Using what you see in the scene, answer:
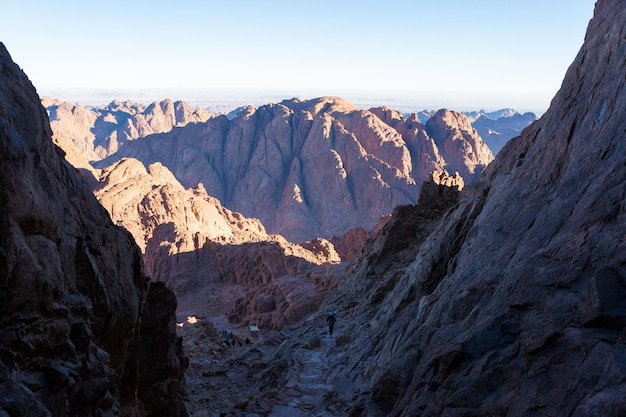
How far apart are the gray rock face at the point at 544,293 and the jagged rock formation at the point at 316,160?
121m


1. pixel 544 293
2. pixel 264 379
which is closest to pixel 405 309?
pixel 264 379

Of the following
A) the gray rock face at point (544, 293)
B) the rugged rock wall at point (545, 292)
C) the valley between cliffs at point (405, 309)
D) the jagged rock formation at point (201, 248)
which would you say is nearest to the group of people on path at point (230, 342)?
the valley between cliffs at point (405, 309)

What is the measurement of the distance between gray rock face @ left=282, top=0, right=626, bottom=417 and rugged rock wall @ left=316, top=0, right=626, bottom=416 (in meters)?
0.03

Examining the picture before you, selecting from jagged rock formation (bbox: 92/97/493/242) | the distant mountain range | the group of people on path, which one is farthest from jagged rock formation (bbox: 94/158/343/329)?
the distant mountain range

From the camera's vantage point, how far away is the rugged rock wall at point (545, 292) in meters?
8.46

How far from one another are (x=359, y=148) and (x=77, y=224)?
143993mm

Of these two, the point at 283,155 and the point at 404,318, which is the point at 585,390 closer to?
the point at 404,318

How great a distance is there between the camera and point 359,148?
499 feet

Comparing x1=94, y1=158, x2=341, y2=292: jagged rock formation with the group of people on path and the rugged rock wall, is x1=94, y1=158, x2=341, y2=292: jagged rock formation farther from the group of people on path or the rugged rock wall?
the rugged rock wall

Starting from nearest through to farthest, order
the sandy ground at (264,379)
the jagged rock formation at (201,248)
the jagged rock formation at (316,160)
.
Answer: the sandy ground at (264,379), the jagged rock formation at (201,248), the jagged rock formation at (316,160)

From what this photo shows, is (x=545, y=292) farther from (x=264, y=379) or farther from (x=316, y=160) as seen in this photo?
(x=316, y=160)

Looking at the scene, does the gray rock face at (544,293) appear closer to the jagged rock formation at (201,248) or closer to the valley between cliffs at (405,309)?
the valley between cliffs at (405,309)

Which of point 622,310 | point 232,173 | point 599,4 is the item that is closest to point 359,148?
point 232,173

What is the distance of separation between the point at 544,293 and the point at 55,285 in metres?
9.54
